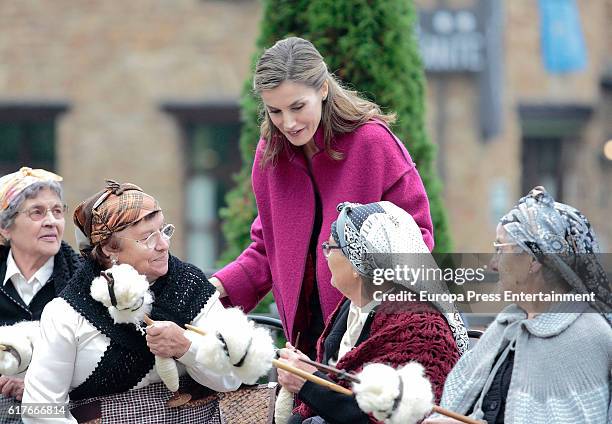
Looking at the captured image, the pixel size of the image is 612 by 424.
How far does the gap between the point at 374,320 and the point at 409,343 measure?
149mm

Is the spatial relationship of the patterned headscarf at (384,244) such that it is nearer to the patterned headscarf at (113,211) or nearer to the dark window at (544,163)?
the patterned headscarf at (113,211)

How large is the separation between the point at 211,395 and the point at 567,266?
1259mm

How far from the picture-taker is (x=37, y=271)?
188 inches

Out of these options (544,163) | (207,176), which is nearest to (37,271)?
(207,176)

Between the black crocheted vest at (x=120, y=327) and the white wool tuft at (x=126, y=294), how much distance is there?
0.28 ft

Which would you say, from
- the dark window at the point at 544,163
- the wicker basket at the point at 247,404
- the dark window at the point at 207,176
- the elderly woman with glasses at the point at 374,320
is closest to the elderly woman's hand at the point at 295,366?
the elderly woman with glasses at the point at 374,320

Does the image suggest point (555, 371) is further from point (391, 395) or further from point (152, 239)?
point (152, 239)

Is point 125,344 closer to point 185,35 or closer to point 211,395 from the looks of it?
point 211,395

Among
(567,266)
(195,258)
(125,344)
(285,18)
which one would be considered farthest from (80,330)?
(195,258)

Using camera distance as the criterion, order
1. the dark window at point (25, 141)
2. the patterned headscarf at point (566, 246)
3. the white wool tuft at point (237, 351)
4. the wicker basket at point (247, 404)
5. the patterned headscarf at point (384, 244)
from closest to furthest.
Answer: the patterned headscarf at point (566, 246), the white wool tuft at point (237, 351), the patterned headscarf at point (384, 244), the wicker basket at point (247, 404), the dark window at point (25, 141)

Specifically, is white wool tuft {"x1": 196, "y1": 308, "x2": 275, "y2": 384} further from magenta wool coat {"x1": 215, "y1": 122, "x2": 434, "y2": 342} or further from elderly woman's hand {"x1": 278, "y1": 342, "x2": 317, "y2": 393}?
magenta wool coat {"x1": 215, "y1": 122, "x2": 434, "y2": 342}

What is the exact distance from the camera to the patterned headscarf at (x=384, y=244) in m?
3.82

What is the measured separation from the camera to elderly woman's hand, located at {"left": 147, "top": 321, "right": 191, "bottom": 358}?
3.88m

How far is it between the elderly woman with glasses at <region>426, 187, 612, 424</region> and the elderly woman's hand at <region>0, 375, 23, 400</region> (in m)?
1.46
